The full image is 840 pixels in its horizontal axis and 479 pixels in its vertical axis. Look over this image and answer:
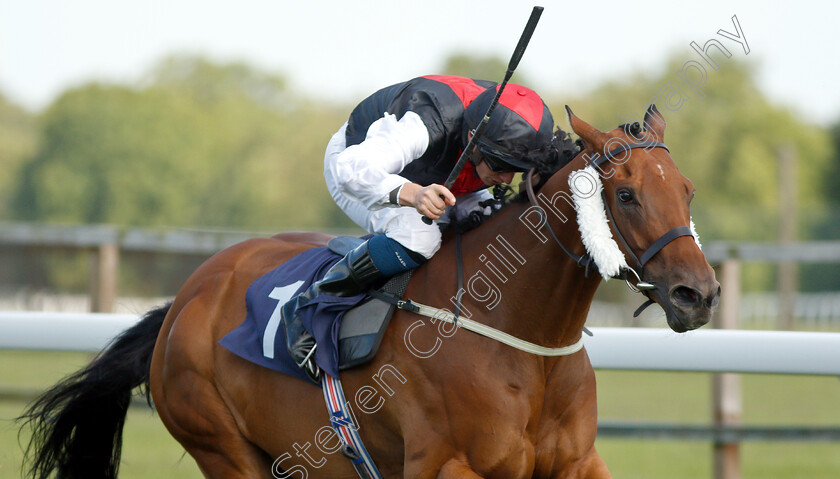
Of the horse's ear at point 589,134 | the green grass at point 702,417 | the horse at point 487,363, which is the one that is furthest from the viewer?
the green grass at point 702,417

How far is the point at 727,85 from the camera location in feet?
112

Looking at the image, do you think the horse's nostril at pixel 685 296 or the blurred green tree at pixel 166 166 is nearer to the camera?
the horse's nostril at pixel 685 296

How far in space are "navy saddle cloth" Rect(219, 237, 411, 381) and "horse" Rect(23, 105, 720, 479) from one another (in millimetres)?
57

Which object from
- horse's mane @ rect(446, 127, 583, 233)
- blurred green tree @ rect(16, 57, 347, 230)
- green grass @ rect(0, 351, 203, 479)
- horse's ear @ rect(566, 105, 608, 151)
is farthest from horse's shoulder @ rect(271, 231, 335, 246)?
blurred green tree @ rect(16, 57, 347, 230)

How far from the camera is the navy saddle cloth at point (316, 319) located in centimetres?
292

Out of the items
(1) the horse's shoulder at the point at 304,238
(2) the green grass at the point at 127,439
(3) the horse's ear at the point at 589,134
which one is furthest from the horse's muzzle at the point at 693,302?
(2) the green grass at the point at 127,439

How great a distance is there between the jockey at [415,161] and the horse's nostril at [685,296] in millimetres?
677

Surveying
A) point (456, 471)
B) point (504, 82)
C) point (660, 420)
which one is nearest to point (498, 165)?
point (504, 82)

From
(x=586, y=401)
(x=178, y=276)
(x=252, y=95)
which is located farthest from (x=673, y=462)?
(x=252, y=95)

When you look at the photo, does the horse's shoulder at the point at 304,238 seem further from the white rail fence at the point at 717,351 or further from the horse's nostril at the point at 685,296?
the horse's nostril at the point at 685,296

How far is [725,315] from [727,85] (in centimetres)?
3146

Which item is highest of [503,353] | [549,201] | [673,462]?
[549,201]

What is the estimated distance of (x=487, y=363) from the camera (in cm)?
269

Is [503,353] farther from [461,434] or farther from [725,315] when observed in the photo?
[725,315]
